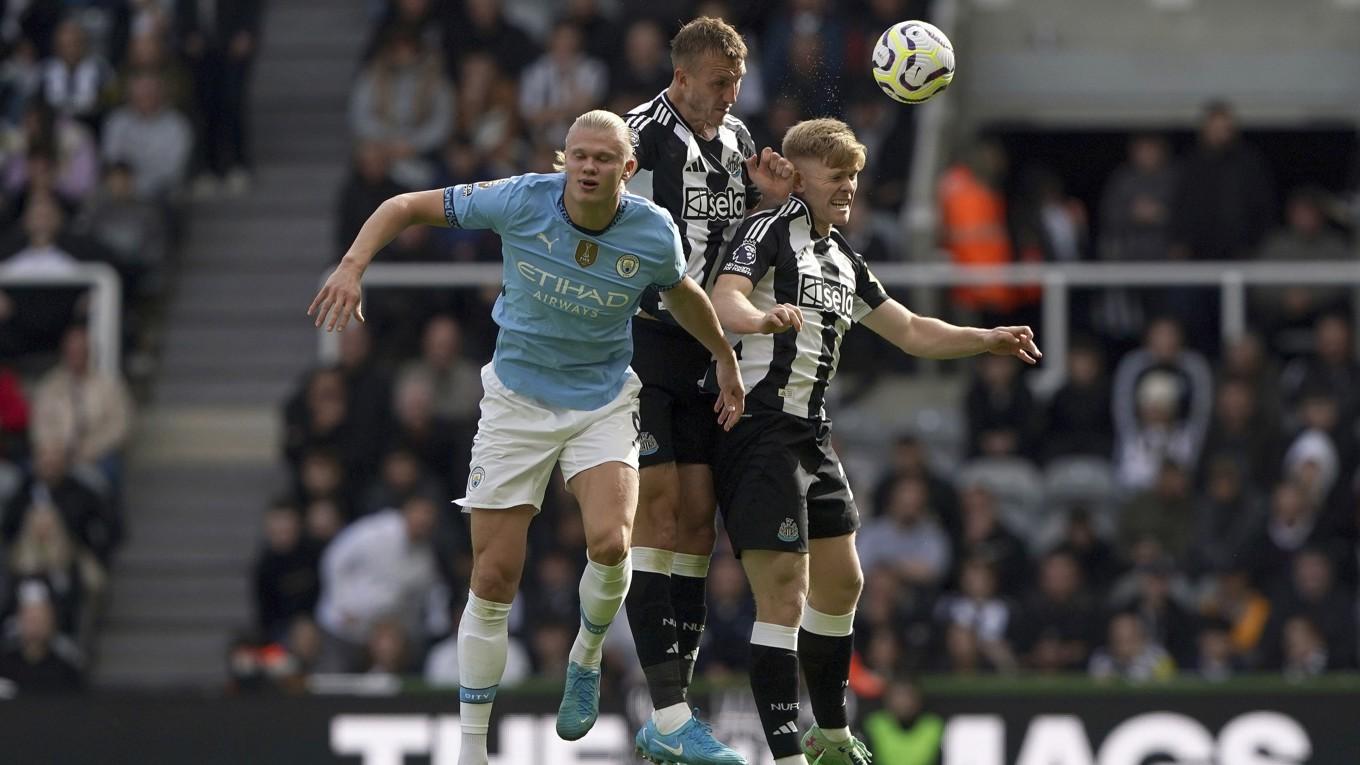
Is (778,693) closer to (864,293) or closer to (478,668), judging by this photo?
(478,668)

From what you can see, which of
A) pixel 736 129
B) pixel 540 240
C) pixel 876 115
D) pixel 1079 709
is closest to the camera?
pixel 540 240

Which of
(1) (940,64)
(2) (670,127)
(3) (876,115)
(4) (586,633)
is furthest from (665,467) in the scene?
(3) (876,115)

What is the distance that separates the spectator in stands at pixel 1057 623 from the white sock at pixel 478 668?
5.67m

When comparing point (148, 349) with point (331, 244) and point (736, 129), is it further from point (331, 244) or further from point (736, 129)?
point (736, 129)

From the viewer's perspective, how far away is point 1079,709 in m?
12.4

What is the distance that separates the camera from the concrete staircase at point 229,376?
1558 centimetres

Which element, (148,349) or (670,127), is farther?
(148,349)

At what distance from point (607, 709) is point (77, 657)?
12.6ft

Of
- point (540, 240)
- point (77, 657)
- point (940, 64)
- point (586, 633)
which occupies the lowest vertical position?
point (77, 657)

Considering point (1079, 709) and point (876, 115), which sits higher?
point (876, 115)

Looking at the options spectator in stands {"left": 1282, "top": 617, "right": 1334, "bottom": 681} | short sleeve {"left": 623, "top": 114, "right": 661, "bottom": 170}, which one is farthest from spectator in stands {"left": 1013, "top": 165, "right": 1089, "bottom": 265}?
short sleeve {"left": 623, "top": 114, "right": 661, "bottom": 170}

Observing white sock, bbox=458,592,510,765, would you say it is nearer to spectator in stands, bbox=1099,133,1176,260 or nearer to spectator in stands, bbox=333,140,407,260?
spectator in stands, bbox=333,140,407,260

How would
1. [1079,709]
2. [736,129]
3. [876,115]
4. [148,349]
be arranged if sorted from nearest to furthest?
[736,129] → [1079,709] → [876,115] → [148,349]

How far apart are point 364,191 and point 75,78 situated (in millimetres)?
2629
